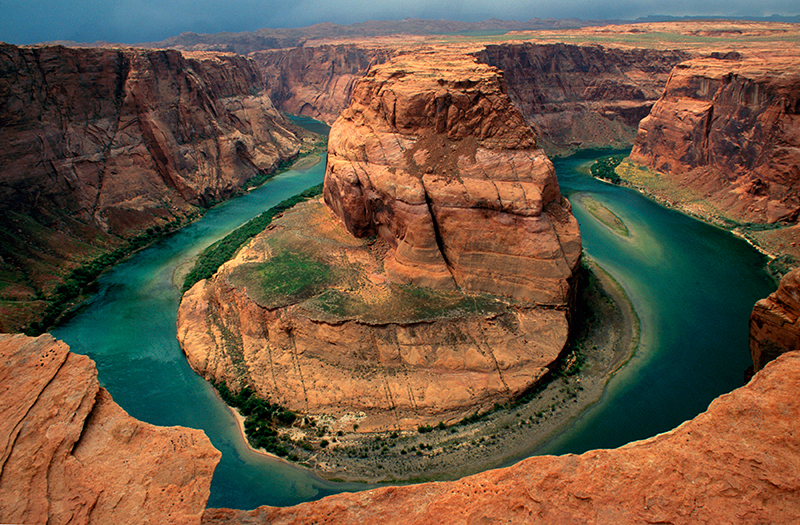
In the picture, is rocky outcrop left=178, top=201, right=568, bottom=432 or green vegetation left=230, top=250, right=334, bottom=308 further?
green vegetation left=230, top=250, right=334, bottom=308

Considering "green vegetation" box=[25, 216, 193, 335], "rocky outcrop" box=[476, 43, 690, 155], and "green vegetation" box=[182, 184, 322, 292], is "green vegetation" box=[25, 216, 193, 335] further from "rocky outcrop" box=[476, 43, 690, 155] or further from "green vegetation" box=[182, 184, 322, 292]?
"rocky outcrop" box=[476, 43, 690, 155]

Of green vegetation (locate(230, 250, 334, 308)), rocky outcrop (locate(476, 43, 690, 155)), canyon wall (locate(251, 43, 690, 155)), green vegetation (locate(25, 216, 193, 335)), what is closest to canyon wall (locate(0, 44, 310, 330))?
green vegetation (locate(25, 216, 193, 335))

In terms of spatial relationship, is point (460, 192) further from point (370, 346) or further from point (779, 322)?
point (779, 322)

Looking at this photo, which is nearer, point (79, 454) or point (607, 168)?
point (79, 454)

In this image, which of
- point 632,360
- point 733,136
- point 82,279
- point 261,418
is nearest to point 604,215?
point 733,136

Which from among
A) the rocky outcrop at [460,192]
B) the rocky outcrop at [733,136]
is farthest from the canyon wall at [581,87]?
the rocky outcrop at [460,192]

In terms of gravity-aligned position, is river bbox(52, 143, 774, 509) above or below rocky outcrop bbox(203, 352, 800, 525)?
below

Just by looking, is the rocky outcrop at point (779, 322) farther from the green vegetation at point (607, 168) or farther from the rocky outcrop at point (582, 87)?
the rocky outcrop at point (582, 87)
